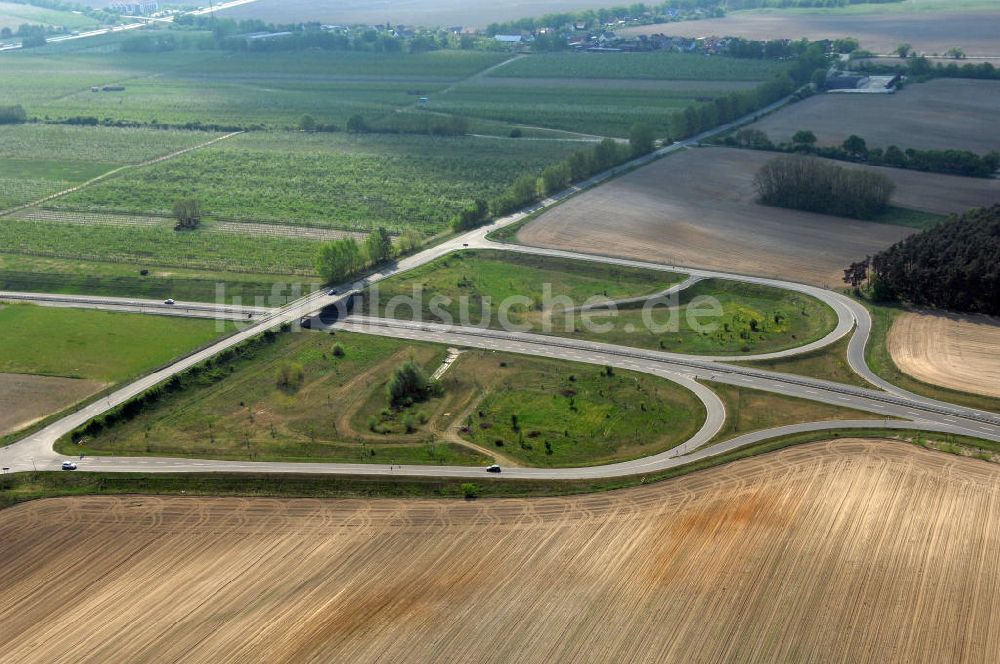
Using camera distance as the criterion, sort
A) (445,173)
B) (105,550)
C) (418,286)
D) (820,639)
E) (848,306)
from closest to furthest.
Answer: (820,639) < (105,550) < (848,306) < (418,286) < (445,173)

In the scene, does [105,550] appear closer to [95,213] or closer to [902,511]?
[902,511]

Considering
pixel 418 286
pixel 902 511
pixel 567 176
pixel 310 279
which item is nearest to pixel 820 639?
pixel 902 511

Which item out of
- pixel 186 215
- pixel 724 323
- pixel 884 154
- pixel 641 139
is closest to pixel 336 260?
pixel 186 215

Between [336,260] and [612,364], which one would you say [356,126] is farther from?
[612,364]

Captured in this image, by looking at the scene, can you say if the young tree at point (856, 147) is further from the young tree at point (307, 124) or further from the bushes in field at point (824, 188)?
the young tree at point (307, 124)

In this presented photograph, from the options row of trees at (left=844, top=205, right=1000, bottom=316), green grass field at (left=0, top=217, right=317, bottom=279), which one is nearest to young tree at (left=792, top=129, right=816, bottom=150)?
row of trees at (left=844, top=205, right=1000, bottom=316)

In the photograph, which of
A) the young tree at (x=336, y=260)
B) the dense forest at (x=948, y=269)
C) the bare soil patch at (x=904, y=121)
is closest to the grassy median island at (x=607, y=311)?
the young tree at (x=336, y=260)
